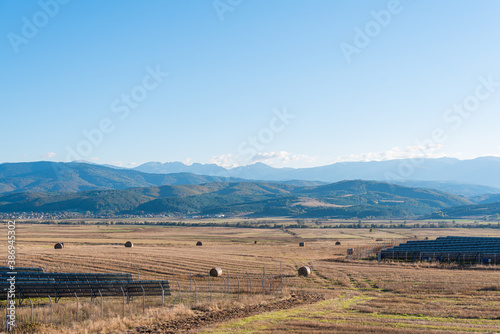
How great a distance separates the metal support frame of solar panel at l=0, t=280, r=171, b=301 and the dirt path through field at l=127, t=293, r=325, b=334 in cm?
408

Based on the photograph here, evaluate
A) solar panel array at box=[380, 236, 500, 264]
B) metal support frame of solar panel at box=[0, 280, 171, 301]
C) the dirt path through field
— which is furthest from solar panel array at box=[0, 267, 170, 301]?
solar panel array at box=[380, 236, 500, 264]

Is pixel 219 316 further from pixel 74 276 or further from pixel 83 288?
pixel 74 276

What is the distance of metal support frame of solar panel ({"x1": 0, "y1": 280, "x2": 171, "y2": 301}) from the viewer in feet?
89.7

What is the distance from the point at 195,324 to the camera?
2380 cm

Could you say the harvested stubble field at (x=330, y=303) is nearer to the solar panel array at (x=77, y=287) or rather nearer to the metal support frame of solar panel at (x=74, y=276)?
the solar panel array at (x=77, y=287)

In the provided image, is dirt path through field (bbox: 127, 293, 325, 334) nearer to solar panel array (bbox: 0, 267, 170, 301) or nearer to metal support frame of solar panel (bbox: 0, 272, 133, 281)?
solar panel array (bbox: 0, 267, 170, 301)

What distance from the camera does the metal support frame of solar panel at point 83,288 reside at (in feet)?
89.7

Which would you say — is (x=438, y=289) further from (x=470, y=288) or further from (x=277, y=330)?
(x=277, y=330)

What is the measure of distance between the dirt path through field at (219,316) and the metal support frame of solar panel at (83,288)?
408 cm

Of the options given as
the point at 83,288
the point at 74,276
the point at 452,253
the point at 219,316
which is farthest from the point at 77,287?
the point at 452,253

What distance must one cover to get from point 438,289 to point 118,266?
30.7 metres

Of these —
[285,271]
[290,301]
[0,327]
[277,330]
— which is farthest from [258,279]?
[0,327]

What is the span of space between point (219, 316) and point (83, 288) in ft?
31.1

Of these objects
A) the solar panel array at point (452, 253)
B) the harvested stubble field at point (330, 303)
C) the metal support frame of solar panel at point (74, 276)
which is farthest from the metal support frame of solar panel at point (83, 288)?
the solar panel array at point (452, 253)
